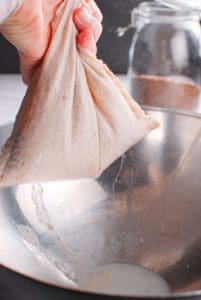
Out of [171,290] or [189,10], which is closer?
[171,290]

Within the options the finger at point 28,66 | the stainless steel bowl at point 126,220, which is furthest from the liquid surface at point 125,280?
the finger at point 28,66

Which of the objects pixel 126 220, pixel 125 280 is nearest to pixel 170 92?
pixel 126 220

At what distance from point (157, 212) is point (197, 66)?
30 centimetres

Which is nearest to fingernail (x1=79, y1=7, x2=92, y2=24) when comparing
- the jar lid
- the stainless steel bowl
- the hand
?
the hand

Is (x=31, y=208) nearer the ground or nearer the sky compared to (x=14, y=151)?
nearer the ground

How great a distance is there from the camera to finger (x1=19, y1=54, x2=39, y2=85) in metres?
0.58

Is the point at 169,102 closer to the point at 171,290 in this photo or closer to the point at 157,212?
the point at 157,212

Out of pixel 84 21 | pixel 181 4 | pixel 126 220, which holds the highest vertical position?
pixel 84 21

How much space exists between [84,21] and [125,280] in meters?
0.28

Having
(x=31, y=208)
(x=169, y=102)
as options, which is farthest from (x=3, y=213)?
(x=169, y=102)

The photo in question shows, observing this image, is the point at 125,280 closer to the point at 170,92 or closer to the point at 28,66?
the point at 28,66

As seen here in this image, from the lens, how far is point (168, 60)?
936 mm

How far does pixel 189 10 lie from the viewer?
0.91 meters

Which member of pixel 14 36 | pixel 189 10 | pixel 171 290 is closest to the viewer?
pixel 14 36
